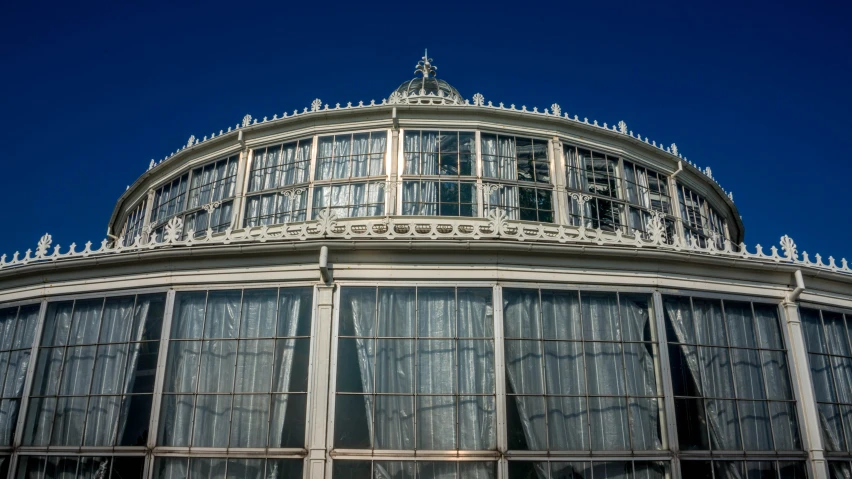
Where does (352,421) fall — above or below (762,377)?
below

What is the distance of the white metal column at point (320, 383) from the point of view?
448 inches

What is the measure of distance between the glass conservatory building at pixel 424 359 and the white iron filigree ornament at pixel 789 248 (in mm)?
56

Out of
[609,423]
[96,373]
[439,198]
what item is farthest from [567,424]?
[96,373]

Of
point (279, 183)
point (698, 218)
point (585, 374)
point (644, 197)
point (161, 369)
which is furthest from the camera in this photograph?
point (698, 218)

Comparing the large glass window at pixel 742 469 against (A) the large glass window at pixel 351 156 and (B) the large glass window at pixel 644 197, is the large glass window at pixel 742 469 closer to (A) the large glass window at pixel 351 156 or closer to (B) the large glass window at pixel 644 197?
(B) the large glass window at pixel 644 197

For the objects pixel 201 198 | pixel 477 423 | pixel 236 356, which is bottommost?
pixel 477 423

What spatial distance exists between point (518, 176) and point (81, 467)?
12.7 metres

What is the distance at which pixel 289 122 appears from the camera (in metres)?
20.4

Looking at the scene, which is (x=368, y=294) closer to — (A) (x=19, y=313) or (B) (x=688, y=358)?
(B) (x=688, y=358)

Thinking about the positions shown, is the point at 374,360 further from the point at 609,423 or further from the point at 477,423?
the point at 609,423

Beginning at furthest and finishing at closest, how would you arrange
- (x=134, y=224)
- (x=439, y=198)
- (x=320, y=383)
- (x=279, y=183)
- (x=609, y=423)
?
1. (x=134, y=224)
2. (x=279, y=183)
3. (x=439, y=198)
4. (x=609, y=423)
5. (x=320, y=383)

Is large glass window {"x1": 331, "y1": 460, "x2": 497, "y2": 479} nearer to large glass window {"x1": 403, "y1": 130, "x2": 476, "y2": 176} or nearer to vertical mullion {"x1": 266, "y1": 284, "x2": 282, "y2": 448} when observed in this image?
vertical mullion {"x1": 266, "y1": 284, "x2": 282, "y2": 448}

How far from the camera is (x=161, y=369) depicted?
1245 centimetres

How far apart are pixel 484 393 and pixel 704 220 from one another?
13.8 metres
